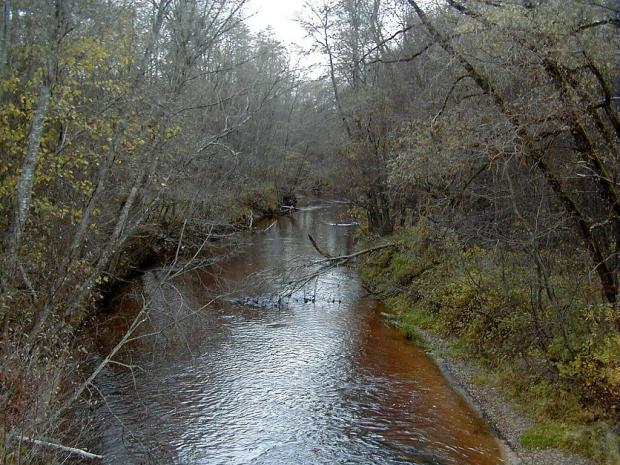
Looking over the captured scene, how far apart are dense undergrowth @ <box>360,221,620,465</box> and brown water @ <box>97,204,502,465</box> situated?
3.40 ft

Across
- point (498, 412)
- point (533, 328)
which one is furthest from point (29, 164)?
point (533, 328)

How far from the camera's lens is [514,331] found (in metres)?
11.5

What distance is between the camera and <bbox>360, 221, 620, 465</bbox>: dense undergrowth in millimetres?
8727

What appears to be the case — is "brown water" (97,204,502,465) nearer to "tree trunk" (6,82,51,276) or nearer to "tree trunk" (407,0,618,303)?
"tree trunk" (6,82,51,276)

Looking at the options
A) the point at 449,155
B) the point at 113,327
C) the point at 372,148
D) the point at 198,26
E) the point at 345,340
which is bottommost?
the point at 345,340

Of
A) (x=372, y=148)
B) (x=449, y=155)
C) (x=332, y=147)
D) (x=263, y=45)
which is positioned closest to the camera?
(x=449, y=155)

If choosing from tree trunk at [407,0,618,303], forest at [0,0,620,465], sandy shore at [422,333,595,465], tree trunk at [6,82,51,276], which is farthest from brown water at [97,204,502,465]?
tree trunk at [407,0,618,303]

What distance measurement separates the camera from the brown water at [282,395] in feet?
29.4

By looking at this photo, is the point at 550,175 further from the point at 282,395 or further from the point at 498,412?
the point at 282,395

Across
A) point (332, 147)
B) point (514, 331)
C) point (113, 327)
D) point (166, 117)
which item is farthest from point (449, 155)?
point (332, 147)

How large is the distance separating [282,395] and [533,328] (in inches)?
204

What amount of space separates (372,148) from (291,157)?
19042 mm

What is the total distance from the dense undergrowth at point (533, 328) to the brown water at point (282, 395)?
1.04 m

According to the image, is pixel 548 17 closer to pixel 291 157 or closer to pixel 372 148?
pixel 372 148
